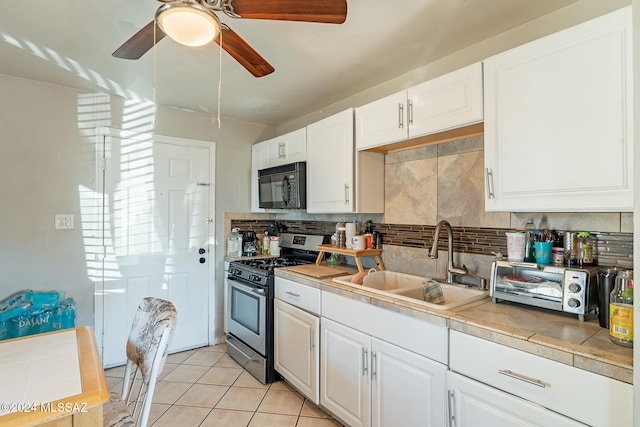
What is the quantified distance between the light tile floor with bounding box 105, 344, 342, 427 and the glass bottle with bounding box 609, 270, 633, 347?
5.25ft

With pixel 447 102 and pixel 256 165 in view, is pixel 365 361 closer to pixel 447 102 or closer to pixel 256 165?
pixel 447 102

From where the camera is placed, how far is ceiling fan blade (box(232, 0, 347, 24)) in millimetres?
1161

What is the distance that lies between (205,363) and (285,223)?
1.57 m

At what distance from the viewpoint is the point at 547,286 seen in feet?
4.63

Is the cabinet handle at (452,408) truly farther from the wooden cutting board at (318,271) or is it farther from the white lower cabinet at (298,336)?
the wooden cutting board at (318,271)

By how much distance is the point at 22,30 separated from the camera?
181 cm

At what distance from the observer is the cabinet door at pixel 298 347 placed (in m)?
2.13

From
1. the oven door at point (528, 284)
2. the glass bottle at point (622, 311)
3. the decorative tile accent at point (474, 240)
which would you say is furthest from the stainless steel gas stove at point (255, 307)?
the glass bottle at point (622, 311)

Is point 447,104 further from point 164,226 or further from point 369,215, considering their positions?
point 164,226

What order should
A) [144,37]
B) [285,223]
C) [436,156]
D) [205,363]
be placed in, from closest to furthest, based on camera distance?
[144,37], [436,156], [205,363], [285,223]

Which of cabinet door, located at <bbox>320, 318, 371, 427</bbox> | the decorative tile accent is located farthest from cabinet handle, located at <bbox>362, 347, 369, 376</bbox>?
the decorative tile accent

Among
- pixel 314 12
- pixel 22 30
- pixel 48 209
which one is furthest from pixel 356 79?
pixel 48 209

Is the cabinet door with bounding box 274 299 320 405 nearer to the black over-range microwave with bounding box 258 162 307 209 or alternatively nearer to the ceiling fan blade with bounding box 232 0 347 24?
the black over-range microwave with bounding box 258 162 307 209

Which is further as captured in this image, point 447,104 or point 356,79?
point 356,79
